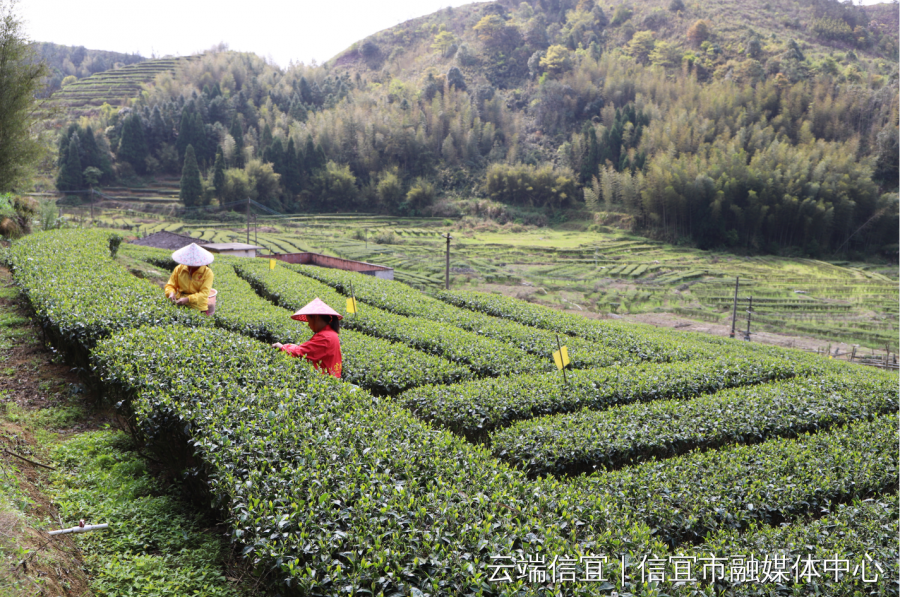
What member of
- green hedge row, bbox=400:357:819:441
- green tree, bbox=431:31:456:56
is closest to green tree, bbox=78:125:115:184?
green hedge row, bbox=400:357:819:441

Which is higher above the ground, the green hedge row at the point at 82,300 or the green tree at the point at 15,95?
the green tree at the point at 15,95

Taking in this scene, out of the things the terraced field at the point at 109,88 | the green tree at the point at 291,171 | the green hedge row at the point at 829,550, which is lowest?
the green hedge row at the point at 829,550

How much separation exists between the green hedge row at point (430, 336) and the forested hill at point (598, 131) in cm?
5115

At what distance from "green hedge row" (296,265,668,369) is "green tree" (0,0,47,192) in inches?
426

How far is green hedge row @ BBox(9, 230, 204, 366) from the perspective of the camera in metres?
6.81

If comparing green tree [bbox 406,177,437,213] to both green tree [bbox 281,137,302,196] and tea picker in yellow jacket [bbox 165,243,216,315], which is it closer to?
green tree [bbox 281,137,302,196]

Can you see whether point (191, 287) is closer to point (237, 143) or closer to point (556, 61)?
point (237, 143)

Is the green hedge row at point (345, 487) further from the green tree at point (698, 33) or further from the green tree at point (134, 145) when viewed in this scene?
the green tree at point (698, 33)

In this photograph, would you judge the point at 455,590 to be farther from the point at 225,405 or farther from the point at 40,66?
the point at 40,66

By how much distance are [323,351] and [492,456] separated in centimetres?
225

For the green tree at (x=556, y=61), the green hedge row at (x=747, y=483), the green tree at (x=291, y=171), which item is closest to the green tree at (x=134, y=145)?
the green tree at (x=291, y=171)

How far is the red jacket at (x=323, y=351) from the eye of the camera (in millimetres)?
6238

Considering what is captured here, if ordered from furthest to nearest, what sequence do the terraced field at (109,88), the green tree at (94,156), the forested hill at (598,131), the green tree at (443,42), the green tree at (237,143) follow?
the green tree at (443,42), the terraced field at (109,88), the green tree at (237,143), the green tree at (94,156), the forested hill at (598,131)

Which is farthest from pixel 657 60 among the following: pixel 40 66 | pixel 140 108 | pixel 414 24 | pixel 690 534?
pixel 690 534
